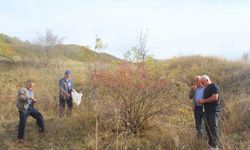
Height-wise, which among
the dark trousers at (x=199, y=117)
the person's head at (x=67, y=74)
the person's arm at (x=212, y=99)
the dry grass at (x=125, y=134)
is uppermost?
the person's head at (x=67, y=74)

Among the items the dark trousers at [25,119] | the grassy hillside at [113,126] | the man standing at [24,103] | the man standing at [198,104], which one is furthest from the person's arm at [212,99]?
the dark trousers at [25,119]

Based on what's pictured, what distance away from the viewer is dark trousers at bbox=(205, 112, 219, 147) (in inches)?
357

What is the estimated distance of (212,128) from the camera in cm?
914

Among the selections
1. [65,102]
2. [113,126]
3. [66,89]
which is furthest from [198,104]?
[65,102]

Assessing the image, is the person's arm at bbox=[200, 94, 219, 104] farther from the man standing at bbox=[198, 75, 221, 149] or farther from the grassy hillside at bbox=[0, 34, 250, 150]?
the grassy hillside at bbox=[0, 34, 250, 150]

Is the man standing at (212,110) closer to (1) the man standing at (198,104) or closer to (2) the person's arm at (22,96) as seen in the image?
(1) the man standing at (198,104)

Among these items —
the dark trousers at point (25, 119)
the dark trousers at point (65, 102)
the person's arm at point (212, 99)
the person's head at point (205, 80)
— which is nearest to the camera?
the person's arm at point (212, 99)

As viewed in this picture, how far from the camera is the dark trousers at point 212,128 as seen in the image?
29.8ft

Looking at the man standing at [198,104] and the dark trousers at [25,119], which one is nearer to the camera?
the man standing at [198,104]

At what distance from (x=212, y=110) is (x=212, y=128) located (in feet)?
1.42

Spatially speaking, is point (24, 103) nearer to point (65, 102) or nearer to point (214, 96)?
point (65, 102)

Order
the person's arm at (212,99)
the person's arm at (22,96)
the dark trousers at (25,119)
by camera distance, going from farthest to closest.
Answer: the dark trousers at (25,119) → the person's arm at (22,96) → the person's arm at (212,99)

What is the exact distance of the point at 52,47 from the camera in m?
30.3

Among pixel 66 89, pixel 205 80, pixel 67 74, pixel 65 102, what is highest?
pixel 67 74
